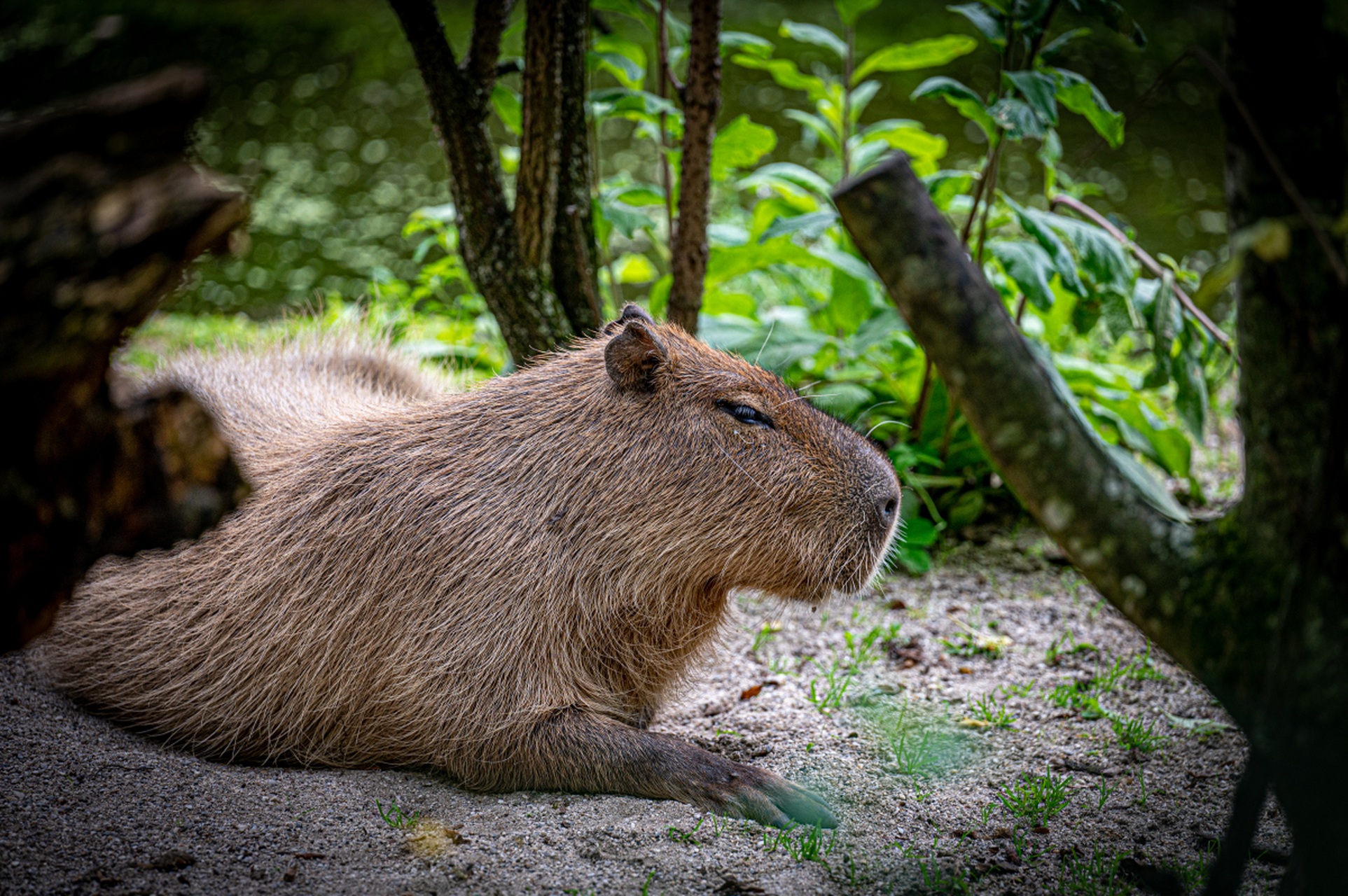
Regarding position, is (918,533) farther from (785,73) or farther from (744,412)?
(785,73)

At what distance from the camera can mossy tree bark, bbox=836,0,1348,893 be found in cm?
117

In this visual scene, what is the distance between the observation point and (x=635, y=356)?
85.6 inches

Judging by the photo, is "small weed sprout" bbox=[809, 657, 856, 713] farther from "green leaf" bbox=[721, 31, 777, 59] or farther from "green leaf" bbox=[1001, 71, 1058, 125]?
"green leaf" bbox=[721, 31, 777, 59]

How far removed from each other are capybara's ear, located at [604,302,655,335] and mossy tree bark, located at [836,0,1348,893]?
39.2 inches

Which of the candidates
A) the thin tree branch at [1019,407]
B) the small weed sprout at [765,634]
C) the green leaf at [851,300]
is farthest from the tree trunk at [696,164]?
the thin tree branch at [1019,407]

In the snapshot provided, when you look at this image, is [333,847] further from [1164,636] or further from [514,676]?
[1164,636]

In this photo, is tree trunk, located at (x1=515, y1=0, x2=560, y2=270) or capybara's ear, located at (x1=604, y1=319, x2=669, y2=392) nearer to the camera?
capybara's ear, located at (x1=604, y1=319, x2=669, y2=392)

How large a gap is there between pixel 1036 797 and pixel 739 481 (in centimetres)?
93

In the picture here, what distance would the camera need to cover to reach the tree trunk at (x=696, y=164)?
2.86 m

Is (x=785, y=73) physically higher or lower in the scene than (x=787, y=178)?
higher

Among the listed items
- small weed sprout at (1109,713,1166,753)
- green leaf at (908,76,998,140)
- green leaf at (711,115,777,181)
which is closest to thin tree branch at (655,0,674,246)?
green leaf at (711,115,777,181)

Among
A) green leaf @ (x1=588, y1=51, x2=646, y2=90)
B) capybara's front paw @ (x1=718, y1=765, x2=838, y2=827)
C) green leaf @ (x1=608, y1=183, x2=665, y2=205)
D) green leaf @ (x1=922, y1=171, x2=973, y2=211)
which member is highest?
green leaf @ (x1=588, y1=51, x2=646, y2=90)

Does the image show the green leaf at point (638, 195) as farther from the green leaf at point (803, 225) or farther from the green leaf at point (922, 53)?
the green leaf at point (922, 53)

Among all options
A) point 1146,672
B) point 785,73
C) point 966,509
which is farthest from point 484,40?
point 1146,672
